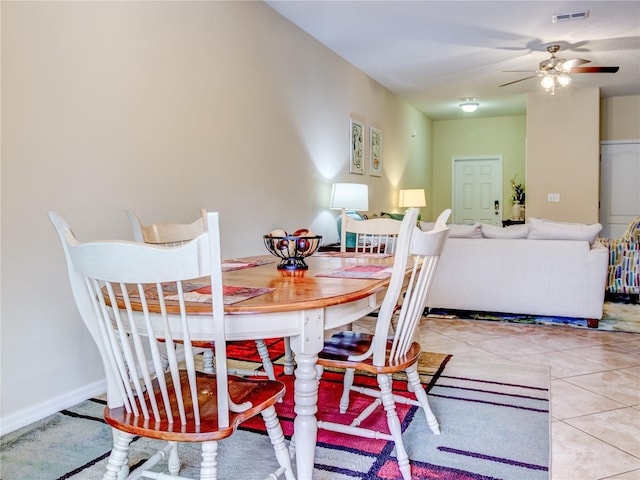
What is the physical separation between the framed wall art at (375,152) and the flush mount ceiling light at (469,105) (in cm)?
157

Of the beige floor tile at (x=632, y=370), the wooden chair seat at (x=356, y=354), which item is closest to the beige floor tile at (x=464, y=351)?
the beige floor tile at (x=632, y=370)

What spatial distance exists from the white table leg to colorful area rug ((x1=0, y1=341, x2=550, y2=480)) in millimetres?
330

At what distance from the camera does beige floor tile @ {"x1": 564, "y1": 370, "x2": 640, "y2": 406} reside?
2.42 m

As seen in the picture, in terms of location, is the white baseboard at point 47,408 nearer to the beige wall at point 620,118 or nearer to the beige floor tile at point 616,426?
the beige floor tile at point 616,426

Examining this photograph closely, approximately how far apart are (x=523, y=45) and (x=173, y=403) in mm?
4987

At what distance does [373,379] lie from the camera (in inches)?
104

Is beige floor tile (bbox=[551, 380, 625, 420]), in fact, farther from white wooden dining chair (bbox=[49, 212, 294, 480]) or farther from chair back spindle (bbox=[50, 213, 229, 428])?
chair back spindle (bbox=[50, 213, 229, 428])

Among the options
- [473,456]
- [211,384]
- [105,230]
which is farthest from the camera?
[105,230]

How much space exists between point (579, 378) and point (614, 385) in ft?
0.55

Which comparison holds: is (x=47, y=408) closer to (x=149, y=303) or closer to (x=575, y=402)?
(x=149, y=303)

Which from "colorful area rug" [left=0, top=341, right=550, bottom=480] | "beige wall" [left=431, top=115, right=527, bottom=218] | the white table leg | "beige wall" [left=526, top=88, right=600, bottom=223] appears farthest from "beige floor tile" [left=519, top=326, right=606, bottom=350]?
"beige wall" [left=431, top=115, right=527, bottom=218]

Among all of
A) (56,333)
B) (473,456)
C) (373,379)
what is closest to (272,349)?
(373,379)

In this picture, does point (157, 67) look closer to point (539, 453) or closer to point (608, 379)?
point (539, 453)

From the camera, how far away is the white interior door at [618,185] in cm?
739
